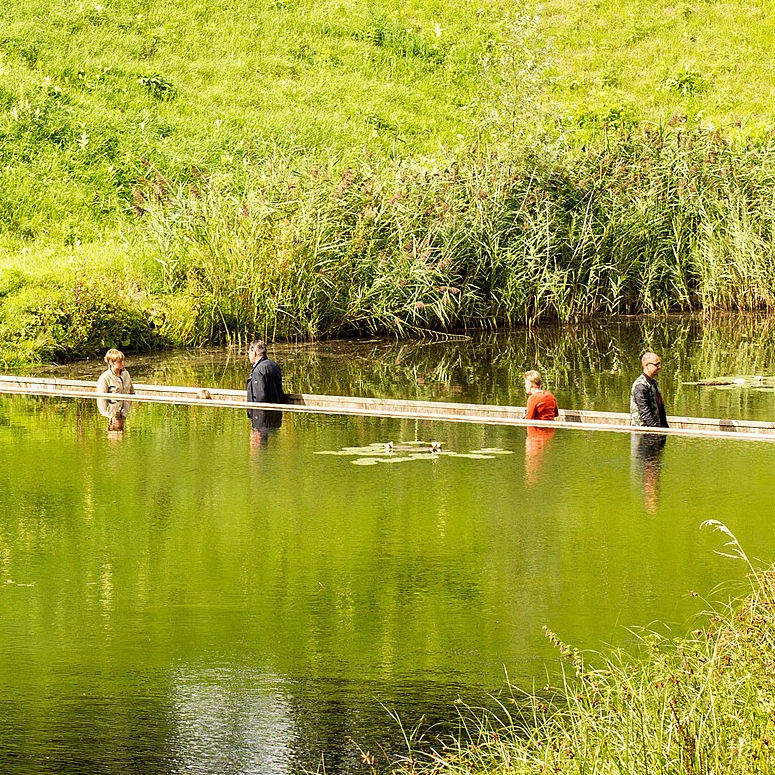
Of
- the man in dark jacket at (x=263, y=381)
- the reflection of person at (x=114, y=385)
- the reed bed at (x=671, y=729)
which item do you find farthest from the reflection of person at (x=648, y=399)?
the reed bed at (x=671, y=729)

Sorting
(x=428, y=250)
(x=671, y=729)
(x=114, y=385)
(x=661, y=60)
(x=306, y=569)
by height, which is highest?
(x=661, y=60)

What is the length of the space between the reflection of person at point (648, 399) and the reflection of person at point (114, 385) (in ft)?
19.2

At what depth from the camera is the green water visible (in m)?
7.84

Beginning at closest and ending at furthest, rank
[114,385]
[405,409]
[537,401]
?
[537,401] < [405,409] < [114,385]

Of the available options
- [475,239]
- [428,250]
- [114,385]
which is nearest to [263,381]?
[114,385]

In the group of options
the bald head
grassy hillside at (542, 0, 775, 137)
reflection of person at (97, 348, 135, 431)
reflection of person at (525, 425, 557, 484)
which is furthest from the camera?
grassy hillside at (542, 0, 775, 137)

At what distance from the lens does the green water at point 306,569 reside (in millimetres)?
7840

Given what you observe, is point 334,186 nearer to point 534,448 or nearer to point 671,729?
point 534,448

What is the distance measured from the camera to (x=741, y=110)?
35.2 metres

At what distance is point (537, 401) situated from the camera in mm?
14594

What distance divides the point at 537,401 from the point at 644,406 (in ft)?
3.66

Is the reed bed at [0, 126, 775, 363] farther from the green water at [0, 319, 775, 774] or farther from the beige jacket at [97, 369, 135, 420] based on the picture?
the green water at [0, 319, 775, 774]

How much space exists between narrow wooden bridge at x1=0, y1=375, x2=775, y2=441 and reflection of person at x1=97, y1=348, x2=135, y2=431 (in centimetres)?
13

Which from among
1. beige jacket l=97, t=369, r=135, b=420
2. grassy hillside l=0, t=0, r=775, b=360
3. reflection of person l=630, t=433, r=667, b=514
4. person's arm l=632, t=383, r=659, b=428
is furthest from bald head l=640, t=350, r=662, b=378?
grassy hillside l=0, t=0, r=775, b=360
